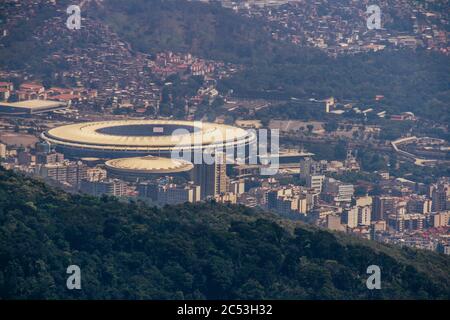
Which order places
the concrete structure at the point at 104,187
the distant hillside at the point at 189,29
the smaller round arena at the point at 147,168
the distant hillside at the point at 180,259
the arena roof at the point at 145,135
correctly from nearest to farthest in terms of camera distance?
1. the distant hillside at the point at 180,259
2. the concrete structure at the point at 104,187
3. the smaller round arena at the point at 147,168
4. the arena roof at the point at 145,135
5. the distant hillside at the point at 189,29

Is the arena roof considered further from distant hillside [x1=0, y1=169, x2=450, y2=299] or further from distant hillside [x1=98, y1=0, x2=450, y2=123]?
distant hillside [x1=0, y1=169, x2=450, y2=299]

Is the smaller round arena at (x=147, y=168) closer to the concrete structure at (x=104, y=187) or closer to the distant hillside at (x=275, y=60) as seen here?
the concrete structure at (x=104, y=187)

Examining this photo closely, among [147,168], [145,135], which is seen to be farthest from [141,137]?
[147,168]

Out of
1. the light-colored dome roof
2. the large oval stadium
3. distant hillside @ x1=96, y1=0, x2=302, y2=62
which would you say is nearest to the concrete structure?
the light-colored dome roof

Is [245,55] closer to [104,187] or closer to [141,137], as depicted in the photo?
[141,137]

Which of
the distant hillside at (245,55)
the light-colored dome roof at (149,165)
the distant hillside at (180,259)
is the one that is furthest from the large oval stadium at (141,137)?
the distant hillside at (180,259)

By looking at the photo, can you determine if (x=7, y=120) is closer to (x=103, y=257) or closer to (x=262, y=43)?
(x=262, y=43)
